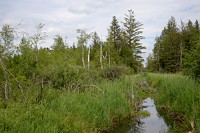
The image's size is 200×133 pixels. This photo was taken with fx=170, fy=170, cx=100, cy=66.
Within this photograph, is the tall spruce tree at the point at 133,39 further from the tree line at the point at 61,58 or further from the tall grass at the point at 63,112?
the tall grass at the point at 63,112

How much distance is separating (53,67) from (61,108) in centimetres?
341

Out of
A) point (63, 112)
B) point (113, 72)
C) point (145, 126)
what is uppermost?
point (113, 72)

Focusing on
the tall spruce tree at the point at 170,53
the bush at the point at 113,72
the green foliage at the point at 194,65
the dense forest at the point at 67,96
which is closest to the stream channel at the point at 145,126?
the dense forest at the point at 67,96

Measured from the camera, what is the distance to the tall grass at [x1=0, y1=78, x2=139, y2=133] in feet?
12.5

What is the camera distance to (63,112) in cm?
502

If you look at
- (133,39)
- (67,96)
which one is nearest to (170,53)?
(133,39)

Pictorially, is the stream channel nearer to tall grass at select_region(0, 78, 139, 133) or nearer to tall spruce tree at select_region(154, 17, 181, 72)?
tall grass at select_region(0, 78, 139, 133)

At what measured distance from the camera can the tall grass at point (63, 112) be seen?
3.80 meters

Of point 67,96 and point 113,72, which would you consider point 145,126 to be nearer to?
point 67,96

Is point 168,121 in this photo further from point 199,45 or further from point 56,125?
point 56,125

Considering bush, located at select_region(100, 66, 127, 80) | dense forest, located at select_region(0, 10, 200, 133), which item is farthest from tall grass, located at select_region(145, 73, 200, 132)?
bush, located at select_region(100, 66, 127, 80)

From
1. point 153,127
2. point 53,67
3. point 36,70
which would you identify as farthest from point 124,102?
Answer: point 36,70

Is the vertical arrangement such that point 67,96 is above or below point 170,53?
below

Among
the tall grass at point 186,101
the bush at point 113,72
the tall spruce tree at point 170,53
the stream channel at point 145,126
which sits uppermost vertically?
the tall spruce tree at point 170,53
